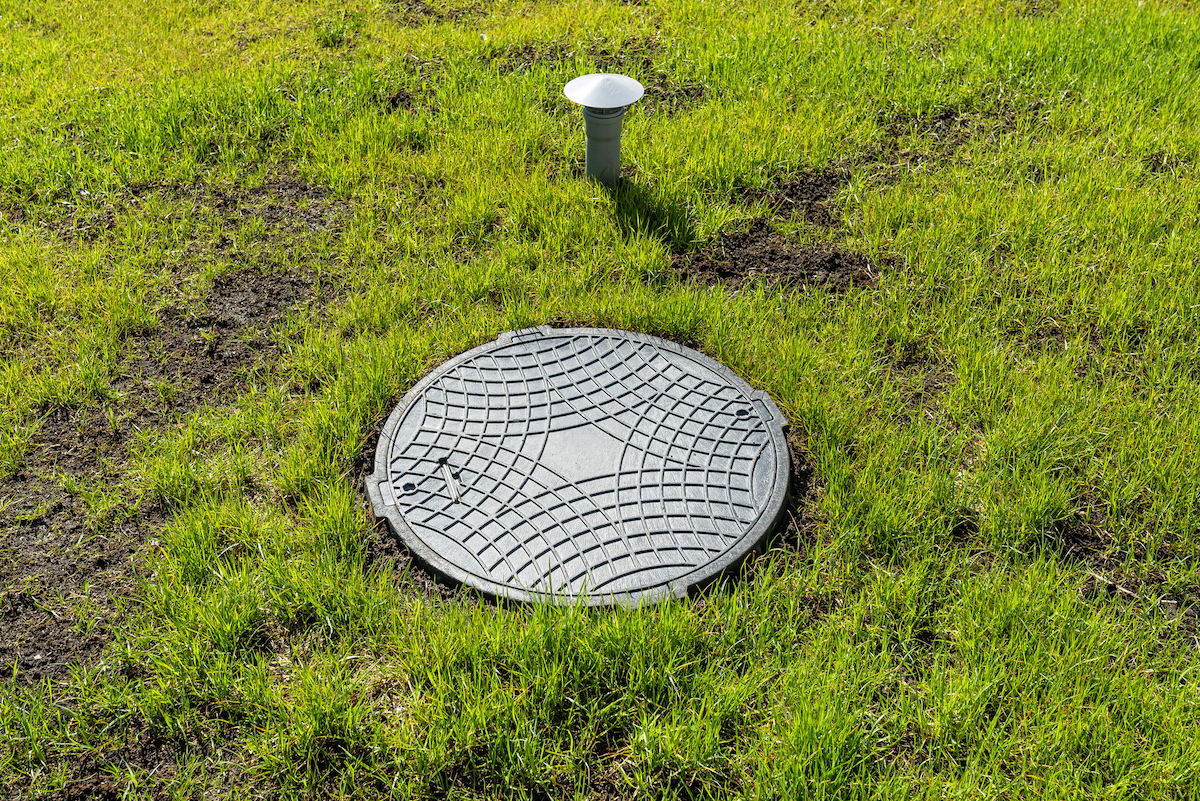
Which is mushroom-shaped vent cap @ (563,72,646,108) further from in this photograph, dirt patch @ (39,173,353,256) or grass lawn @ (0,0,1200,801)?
dirt patch @ (39,173,353,256)

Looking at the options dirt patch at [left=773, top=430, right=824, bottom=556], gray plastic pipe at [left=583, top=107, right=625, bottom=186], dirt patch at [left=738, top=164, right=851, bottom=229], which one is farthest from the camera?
dirt patch at [left=738, top=164, right=851, bottom=229]

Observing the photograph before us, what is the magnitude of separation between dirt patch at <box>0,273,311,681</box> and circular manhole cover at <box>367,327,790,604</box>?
0.77 m

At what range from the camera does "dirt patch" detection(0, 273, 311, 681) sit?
2.58 metres

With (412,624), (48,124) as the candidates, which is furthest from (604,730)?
(48,124)

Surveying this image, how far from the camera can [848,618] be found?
2.55 m

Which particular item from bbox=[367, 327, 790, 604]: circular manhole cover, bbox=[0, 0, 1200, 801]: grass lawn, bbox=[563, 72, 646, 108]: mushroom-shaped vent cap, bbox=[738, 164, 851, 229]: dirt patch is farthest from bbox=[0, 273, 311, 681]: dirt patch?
bbox=[738, 164, 851, 229]: dirt patch

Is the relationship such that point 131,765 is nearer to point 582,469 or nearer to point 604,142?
point 582,469

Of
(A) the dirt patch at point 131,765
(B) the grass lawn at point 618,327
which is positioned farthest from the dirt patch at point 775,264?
(A) the dirt patch at point 131,765

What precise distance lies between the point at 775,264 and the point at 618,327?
0.81m

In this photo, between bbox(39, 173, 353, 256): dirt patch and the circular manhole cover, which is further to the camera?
bbox(39, 173, 353, 256): dirt patch

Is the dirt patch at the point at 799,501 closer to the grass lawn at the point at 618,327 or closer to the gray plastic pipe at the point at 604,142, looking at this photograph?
the grass lawn at the point at 618,327

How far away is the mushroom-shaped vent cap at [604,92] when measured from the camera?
383 cm

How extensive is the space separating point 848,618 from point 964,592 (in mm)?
337

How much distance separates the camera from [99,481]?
300cm
